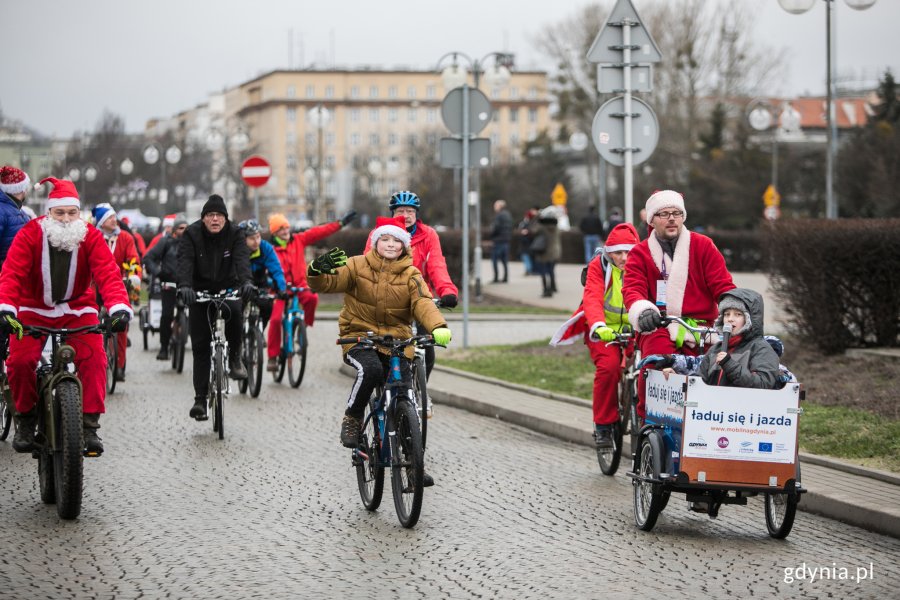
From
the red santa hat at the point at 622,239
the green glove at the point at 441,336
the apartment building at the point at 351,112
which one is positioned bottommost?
the green glove at the point at 441,336

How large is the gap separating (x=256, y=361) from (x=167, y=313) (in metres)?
3.03

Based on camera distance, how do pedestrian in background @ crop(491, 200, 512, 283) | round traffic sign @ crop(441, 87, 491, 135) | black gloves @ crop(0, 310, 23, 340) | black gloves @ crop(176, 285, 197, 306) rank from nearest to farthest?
black gloves @ crop(0, 310, 23, 340) < black gloves @ crop(176, 285, 197, 306) < round traffic sign @ crop(441, 87, 491, 135) < pedestrian in background @ crop(491, 200, 512, 283)

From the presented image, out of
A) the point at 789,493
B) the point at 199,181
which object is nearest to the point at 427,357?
the point at 789,493

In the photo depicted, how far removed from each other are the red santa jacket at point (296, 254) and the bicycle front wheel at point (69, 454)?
7.76 metres

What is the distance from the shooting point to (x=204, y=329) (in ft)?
40.2

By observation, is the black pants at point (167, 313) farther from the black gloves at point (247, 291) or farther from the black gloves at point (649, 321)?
the black gloves at point (649, 321)

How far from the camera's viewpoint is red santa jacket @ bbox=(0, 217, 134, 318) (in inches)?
343

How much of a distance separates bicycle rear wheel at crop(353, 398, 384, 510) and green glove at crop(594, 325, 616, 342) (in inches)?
54.8

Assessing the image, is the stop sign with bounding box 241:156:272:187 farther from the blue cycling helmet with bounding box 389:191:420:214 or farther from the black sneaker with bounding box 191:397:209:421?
the blue cycling helmet with bounding box 389:191:420:214

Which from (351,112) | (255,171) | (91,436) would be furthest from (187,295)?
(351,112)

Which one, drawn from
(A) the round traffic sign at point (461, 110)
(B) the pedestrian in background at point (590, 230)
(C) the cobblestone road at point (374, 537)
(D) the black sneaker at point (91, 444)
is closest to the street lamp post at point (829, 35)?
(A) the round traffic sign at point (461, 110)

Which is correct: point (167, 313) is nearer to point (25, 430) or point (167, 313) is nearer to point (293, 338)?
point (293, 338)

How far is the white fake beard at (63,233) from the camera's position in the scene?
8.79 m

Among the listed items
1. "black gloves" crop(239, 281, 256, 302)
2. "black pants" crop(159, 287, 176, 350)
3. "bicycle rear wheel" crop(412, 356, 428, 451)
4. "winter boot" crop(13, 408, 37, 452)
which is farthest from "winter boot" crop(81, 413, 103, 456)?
"black pants" crop(159, 287, 176, 350)
